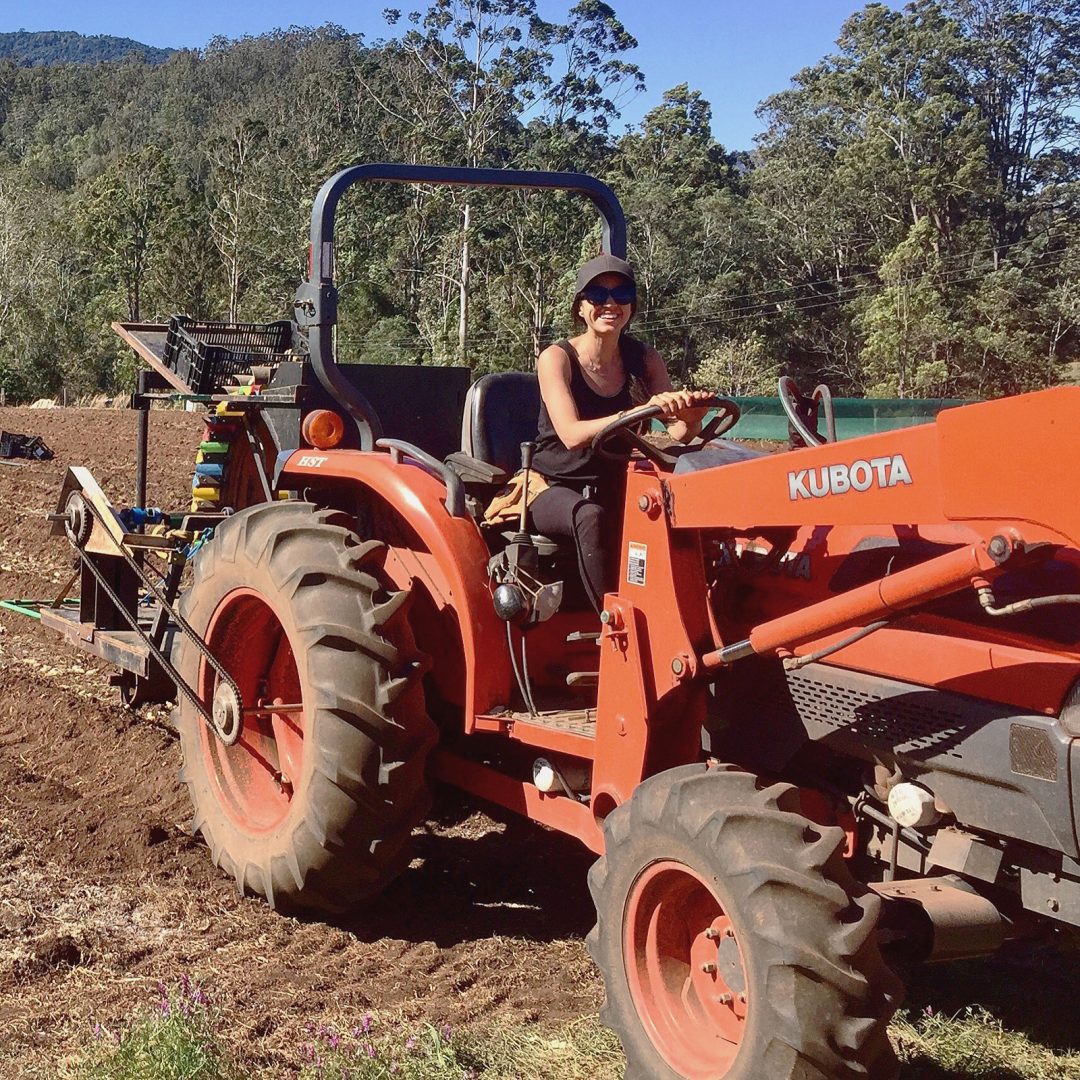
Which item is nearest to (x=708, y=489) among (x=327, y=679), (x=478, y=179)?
(x=327, y=679)

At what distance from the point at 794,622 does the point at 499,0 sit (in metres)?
41.1

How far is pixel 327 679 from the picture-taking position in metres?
4.01

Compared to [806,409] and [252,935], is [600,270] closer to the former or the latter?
[806,409]

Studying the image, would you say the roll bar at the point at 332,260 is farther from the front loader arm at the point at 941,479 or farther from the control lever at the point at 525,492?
the front loader arm at the point at 941,479

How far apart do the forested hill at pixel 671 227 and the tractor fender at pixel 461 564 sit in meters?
30.6

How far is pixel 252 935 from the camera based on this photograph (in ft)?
13.8

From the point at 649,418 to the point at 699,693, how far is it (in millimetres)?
729

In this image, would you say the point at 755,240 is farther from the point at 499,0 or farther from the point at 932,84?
the point at 499,0

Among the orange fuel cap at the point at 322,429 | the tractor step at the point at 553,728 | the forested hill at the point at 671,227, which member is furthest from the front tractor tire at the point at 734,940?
the forested hill at the point at 671,227

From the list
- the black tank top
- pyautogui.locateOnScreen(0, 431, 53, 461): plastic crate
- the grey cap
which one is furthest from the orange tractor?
pyautogui.locateOnScreen(0, 431, 53, 461): plastic crate

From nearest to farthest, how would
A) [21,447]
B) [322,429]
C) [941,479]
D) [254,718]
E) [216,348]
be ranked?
[941,479] < [254,718] < [322,429] < [216,348] < [21,447]

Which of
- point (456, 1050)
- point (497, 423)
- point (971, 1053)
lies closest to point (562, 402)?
point (497, 423)

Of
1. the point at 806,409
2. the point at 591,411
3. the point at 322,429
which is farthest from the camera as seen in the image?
the point at 322,429

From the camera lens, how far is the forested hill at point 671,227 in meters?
38.9
